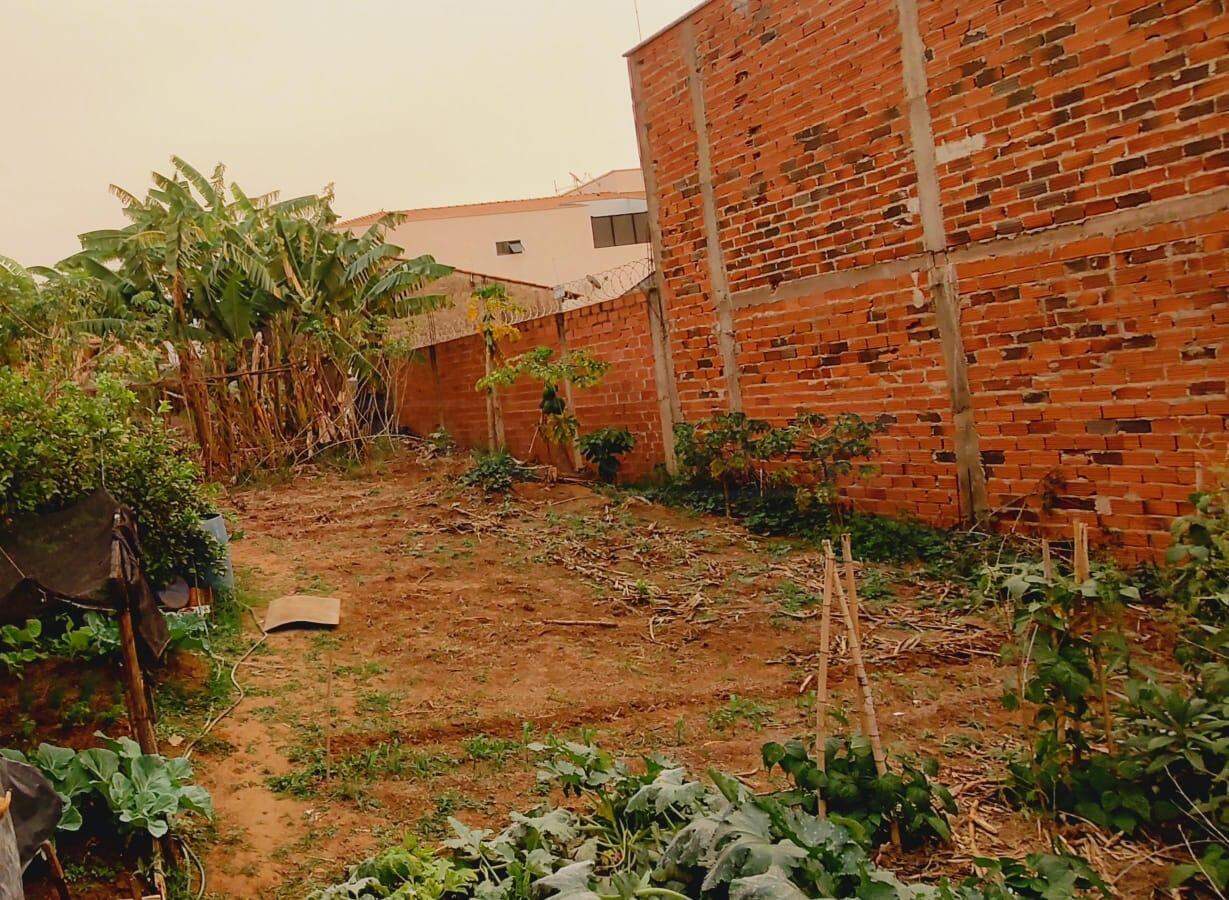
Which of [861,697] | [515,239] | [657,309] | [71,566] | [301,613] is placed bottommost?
[861,697]

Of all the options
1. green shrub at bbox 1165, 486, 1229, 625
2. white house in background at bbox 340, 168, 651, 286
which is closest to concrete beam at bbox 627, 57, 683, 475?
green shrub at bbox 1165, 486, 1229, 625

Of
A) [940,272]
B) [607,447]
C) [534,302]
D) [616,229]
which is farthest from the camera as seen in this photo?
[534,302]

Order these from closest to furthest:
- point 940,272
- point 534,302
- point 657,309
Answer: point 940,272 → point 657,309 → point 534,302

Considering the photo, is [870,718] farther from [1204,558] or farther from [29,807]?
[29,807]

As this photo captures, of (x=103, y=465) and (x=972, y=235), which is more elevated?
(x=972, y=235)

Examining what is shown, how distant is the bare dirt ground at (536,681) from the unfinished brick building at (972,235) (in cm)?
133

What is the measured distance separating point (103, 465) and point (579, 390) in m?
6.31

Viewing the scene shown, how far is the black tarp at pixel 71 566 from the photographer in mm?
4102

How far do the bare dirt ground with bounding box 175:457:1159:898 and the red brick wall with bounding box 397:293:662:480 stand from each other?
163 cm

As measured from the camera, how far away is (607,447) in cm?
992

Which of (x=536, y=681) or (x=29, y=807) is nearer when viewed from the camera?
(x=29, y=807)

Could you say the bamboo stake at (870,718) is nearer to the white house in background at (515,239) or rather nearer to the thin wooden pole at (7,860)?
the thin wooden pole at (7,860)

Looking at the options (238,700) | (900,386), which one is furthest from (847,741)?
(900,386)

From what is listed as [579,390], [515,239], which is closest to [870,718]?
[579,390]
